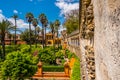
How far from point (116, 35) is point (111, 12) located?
0.27 m

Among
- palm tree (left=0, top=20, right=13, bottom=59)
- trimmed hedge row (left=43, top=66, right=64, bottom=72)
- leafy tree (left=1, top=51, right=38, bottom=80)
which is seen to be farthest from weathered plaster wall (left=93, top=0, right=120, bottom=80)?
palm tree (left=0, top=20, right=13, bottom=59)

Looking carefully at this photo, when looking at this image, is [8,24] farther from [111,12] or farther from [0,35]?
[111,12]

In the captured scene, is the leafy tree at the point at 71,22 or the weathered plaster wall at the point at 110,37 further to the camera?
the leafy tree at the point at 71,22

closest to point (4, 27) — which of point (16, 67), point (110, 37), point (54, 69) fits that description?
point (54, 69)

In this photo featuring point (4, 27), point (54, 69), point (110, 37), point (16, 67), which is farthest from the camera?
point (4, 27)

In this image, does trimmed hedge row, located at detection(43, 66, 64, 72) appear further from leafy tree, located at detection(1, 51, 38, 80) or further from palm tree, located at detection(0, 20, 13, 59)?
palm tree, located at detection(0, 20, 13, 59)

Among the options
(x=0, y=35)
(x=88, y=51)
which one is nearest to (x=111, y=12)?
(x=88, y=51)

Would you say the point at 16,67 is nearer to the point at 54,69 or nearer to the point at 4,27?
the point at 54,69

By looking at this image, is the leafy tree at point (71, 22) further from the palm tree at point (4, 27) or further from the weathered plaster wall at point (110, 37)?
the weathered plaster wall at point (110, 37)

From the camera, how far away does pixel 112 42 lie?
97.5 inches

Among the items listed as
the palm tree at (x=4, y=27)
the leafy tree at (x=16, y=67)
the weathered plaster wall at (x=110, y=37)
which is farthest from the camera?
the palm tree at (x=4, y=27)

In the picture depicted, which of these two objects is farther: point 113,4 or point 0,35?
point 0,35

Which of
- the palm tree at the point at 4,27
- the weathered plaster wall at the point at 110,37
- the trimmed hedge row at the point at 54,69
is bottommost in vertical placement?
the trimmed hedge row at the point at 54,69

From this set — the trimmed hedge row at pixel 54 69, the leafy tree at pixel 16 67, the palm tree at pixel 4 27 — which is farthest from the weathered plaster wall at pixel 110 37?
the palm tree at pixel 4 27
